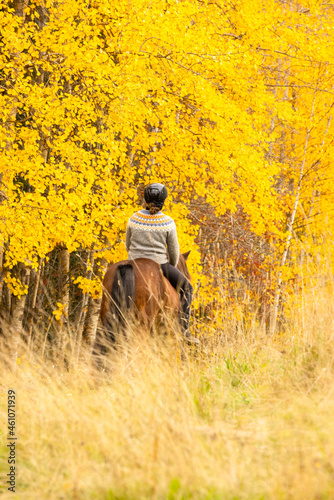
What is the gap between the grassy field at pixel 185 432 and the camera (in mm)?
2721

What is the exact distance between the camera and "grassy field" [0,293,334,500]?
272 cm

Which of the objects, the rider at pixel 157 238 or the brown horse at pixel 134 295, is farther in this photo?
the rider at pixel 157 238

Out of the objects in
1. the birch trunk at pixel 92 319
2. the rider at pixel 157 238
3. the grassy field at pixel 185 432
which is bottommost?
→ the birch trunk at pixel 92 319

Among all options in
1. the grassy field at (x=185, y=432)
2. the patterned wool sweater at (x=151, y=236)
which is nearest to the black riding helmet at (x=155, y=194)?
the patterned wool sweater at (x=151, y=236)

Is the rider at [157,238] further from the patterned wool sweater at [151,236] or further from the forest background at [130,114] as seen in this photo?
the forest background at [130,114]

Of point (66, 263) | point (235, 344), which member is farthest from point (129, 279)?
point (66, 263)

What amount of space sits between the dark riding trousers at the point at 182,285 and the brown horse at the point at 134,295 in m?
0.18

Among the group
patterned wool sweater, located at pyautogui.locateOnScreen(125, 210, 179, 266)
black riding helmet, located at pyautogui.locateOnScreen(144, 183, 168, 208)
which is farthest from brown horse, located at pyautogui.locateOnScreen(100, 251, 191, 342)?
black riding helmet, located at pyautogui.locateOnScreen(144, 183, 168, 208)

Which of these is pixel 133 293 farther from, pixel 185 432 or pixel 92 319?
pixel 92 319

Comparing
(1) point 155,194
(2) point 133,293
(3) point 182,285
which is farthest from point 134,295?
(1) point 155,194

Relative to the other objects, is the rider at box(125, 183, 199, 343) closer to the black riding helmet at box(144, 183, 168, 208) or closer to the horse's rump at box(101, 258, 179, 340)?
the black riding helmet at box(144, 183, 168, 208)

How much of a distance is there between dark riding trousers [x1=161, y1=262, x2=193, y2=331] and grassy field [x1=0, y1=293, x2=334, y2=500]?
171 centimetres

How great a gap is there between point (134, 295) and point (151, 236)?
73cm

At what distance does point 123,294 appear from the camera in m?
6.37
